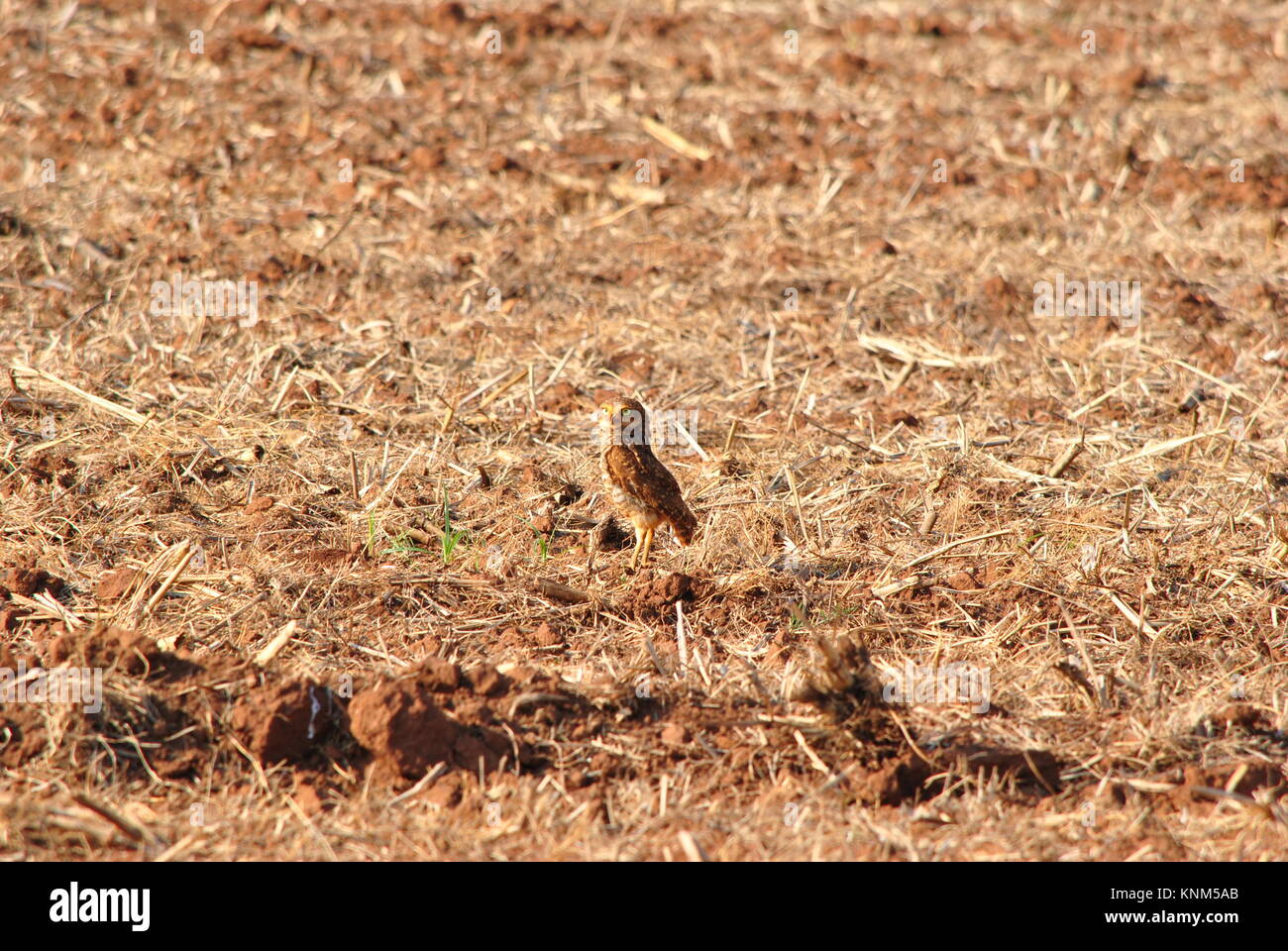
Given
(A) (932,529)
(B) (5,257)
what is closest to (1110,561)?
(A) (932,529)

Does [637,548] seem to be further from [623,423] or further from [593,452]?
[593,452]

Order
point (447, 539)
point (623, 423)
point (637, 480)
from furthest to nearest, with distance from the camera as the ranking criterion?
point (623, 423)
point (447, 539)
point (637, 480)

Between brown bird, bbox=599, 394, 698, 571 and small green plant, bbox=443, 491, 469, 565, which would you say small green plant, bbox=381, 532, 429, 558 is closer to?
small green plant, bbox=443, 491, 469, 565

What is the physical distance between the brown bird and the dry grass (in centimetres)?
27

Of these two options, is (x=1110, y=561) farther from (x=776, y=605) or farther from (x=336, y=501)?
(x=336, y=501)

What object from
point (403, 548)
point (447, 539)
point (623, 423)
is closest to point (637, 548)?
point (623, 423)

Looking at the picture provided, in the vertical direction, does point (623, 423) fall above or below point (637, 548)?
above

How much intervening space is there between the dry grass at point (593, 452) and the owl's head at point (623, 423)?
1.85ft

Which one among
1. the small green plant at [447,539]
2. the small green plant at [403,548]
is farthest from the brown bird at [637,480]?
the small green plant at [403,548]

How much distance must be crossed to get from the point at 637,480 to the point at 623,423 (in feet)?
1.22

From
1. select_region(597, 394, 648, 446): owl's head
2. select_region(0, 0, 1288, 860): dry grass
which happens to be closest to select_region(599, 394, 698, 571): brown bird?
select_region(597, 394, 648, 446): owl's head

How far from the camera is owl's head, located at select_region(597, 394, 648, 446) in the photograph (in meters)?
5.61

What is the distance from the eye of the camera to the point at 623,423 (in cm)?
564

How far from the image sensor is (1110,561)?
5766mm
